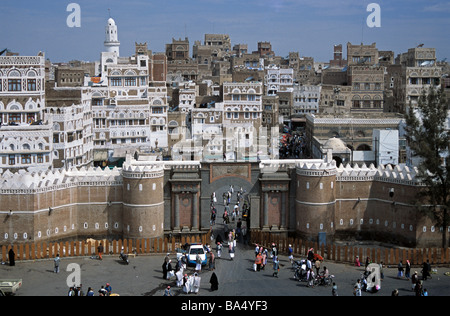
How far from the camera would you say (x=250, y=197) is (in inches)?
1821

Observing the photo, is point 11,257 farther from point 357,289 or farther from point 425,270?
point 425,270

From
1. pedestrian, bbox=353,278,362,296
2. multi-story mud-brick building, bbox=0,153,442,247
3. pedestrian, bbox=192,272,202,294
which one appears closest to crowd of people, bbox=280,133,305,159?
multi-story mud-brick building, bbox=0,153,442,247

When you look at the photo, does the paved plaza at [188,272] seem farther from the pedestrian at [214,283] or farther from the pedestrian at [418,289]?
the pedestrian at [418,289]

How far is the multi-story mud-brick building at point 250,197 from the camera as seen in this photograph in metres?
44.2

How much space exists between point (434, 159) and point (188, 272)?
17.4 metres

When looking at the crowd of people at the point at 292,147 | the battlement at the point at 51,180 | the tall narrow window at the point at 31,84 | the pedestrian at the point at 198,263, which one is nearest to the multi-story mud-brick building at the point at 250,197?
the battlement at the point at 51,180

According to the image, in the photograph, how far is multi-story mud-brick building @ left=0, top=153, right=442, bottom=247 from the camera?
4416cm

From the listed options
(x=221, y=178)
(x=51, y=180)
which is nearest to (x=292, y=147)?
(x=221, y=178)

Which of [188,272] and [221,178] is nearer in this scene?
[188,272]

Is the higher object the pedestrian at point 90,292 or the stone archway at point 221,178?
the stone archway at point 221,178

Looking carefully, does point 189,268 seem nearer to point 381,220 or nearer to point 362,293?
point 362,293

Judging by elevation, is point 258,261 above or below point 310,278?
above

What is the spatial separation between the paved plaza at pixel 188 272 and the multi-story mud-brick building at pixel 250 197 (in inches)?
165

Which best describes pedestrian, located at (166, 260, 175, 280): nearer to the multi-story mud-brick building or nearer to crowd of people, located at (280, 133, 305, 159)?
the multi-story mud-brick building
